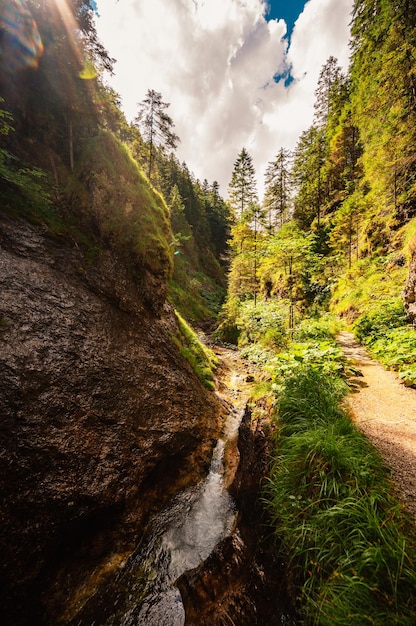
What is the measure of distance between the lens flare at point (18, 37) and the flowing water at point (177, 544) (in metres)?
11.9

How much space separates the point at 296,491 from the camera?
3.11 metres

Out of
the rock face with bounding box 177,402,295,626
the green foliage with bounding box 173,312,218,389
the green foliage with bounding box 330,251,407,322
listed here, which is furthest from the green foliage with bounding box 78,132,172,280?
the green foliage with bounding box 330,251,407,322

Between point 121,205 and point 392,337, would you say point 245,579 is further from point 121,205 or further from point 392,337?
point 121,205

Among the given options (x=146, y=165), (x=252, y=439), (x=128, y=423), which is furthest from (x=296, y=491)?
(x=146, y=165)

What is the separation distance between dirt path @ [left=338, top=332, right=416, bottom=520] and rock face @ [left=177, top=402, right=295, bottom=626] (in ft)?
5.67

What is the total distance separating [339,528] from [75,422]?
168 inches

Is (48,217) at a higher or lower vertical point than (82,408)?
higher

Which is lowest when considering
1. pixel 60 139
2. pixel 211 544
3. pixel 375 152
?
pixel 211 544

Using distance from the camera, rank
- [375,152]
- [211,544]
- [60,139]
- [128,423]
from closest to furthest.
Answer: [211,544] < [128,423] < [60,139] < [375,152]

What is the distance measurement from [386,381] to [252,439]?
11.9 feet

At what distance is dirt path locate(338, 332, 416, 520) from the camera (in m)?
2.92

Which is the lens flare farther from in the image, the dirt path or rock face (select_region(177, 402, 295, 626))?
the dirt path

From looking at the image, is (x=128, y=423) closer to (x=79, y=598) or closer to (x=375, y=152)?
(x=79, y=598)

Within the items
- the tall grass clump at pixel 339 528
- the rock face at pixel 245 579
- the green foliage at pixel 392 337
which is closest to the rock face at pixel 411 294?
the green foliage at pixel 392 337
